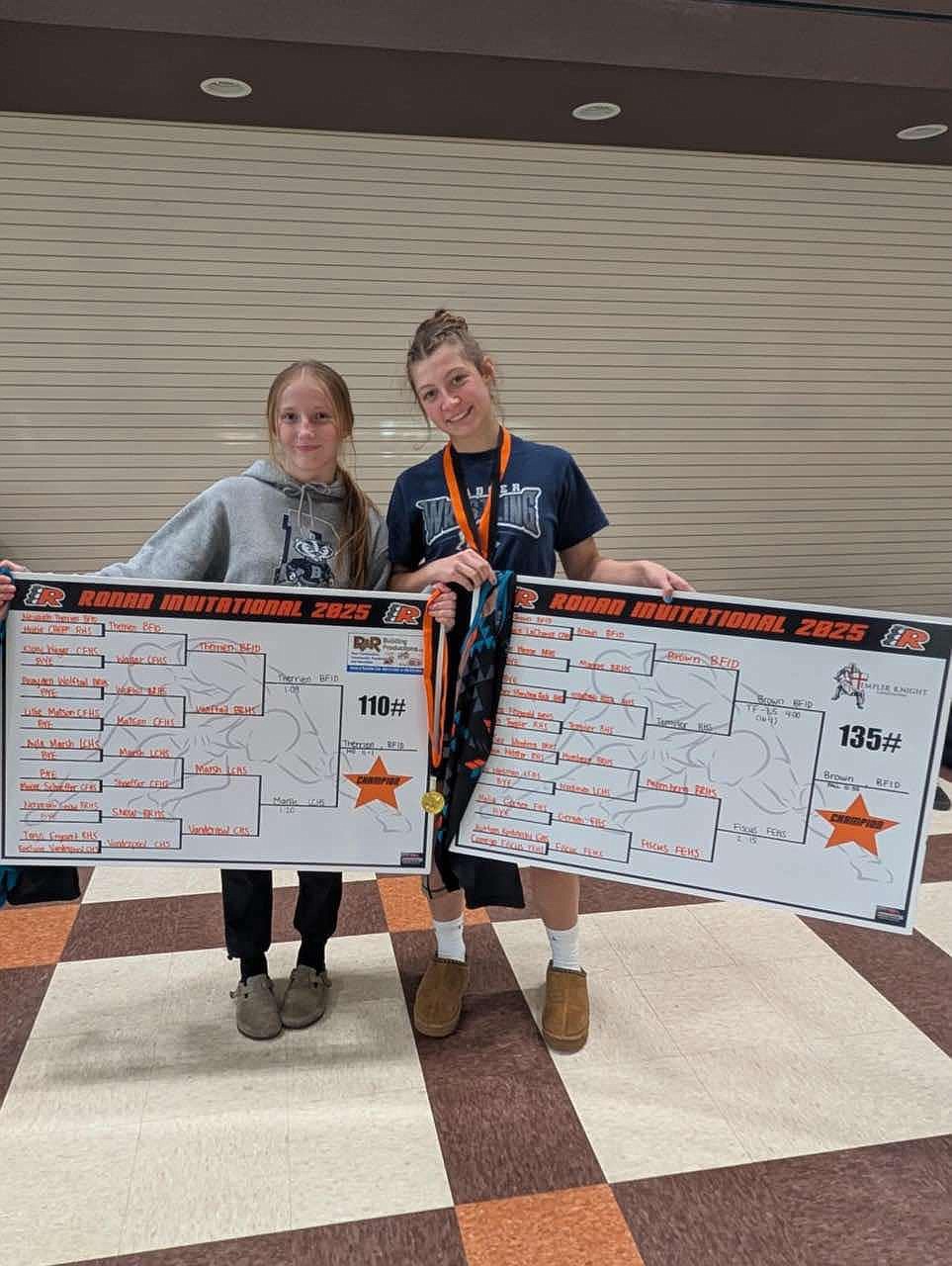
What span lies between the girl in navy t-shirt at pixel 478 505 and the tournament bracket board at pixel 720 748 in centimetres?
13

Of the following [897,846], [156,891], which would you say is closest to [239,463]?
[156,891]

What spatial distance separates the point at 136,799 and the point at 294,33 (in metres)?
3.05

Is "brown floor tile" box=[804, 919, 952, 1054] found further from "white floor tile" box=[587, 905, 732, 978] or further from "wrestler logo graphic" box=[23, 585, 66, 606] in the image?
"wrestler logo graphic" box=[23, 585, 66, 606]

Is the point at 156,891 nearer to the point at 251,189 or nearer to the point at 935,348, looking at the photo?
the point at 251,189

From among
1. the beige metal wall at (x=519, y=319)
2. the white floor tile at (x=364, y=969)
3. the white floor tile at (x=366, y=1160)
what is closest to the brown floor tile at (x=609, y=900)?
the white floor tile at (x=364, y=969)

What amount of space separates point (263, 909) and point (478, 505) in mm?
1212

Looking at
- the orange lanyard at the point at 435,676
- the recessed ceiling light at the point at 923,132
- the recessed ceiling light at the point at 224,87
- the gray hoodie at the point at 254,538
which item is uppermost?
the recessed ceiling light at the point at 923,132

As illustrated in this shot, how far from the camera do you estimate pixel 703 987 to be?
230 centimetres

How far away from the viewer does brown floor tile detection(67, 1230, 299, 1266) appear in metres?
1.51

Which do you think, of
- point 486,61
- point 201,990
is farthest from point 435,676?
point 486,61

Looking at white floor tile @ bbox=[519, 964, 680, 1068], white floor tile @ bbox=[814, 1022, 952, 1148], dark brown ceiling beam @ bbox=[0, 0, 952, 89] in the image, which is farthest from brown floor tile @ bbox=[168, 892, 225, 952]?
dark brown ceiling beam @ bbox=[0, 0, 952, 89]

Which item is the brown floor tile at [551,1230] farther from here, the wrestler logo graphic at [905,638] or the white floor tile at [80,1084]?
the wrestler logo graphic at [905,638]

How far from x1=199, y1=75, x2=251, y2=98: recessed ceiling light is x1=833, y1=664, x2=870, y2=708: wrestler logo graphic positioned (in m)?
3.66

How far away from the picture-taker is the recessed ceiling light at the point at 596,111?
3821mm
